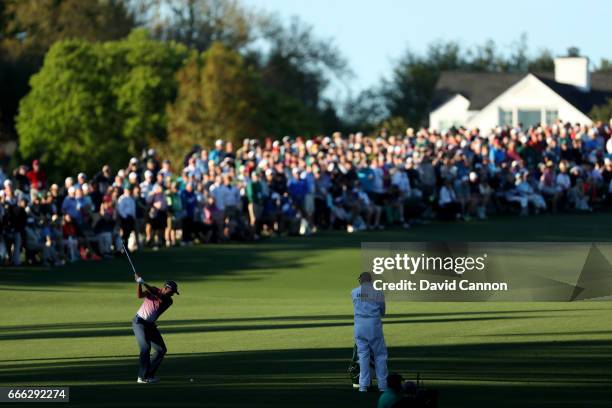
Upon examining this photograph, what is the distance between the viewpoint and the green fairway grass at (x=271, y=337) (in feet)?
60.7

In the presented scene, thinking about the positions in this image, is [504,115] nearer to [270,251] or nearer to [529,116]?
[529,116]

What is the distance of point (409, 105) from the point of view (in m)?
114

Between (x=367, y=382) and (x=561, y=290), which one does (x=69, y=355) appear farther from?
Answer: (x=561, y=290)

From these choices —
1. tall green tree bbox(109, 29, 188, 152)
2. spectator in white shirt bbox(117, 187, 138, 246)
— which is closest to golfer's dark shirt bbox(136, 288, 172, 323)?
spectator in white shirt bbox(117, 187, 138, 246)

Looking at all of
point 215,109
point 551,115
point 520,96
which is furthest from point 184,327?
point 520,96

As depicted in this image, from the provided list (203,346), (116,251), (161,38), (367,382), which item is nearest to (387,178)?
(116,251)

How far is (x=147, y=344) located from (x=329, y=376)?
8.15 ft

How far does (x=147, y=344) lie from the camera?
1884 cm

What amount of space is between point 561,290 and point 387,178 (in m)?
14.6

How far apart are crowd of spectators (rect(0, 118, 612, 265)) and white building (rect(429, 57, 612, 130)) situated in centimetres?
2726

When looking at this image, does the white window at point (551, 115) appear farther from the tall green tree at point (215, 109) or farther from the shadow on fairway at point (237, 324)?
the shadow on fairway at point (237, 324)

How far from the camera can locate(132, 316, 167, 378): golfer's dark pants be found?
18.8 metres

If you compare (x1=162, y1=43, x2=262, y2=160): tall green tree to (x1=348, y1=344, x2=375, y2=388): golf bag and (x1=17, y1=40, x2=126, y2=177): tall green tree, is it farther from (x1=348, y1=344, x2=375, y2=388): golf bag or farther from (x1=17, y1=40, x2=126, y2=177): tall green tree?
(x1=348, y1=344, x2=375, y2=388): golf bag

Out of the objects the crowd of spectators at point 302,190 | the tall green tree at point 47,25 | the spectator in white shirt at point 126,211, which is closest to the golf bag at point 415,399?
the crowd of spectators at point 302,190
